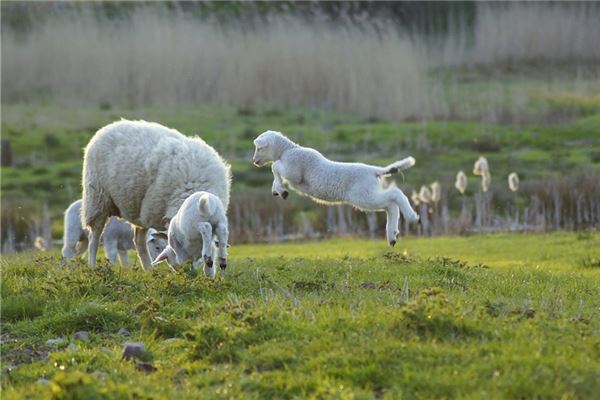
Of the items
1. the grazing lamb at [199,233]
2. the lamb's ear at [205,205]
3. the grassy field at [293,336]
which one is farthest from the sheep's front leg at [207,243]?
the grassy field at [293,336]

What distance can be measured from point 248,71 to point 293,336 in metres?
49.1

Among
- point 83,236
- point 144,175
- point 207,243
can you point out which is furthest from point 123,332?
point 83,236

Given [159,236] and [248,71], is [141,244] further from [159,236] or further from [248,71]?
[248,71]

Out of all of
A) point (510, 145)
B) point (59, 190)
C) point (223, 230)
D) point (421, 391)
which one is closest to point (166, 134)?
point (223, 230)

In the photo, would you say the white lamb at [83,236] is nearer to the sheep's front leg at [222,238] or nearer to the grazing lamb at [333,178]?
the grazing lamb at [333,178]

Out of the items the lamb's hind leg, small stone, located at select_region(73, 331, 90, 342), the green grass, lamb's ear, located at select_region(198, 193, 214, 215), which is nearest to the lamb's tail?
the lamb's hind leg

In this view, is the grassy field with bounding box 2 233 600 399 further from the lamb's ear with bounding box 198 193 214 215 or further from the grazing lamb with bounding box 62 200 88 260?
the grazing lamb with bounding box 62 200 88 260

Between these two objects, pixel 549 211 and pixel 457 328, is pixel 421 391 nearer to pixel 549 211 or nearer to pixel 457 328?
pixel 457 328

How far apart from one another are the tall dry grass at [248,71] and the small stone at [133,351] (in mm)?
46125

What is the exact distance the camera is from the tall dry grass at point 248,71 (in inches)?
2159

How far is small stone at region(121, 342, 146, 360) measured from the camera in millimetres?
7754

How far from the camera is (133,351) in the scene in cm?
778

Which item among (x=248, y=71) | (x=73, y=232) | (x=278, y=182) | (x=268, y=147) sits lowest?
(x=73, y=232)

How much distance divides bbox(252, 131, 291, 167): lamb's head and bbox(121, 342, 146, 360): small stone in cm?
415
